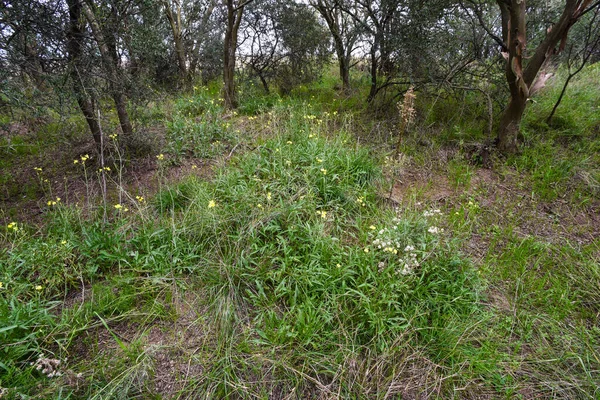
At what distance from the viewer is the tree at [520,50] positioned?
122 inches

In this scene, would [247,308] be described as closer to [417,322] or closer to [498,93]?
[417,322]

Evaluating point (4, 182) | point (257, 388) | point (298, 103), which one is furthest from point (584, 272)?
point (4, 182)

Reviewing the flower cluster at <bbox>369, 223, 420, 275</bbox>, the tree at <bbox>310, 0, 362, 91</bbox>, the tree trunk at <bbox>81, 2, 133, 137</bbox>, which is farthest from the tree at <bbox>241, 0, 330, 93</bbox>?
the flower cluster at <bbox>369, 223, 420, 275</bbox>

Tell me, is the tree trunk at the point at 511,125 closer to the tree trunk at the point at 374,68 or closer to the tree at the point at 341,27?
the tree trunk at the point at 374,68

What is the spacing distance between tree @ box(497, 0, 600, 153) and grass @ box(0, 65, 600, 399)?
892 millimetres

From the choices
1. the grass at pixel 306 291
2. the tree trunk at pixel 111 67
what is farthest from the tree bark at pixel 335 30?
the tree trunk at pixel 111 67

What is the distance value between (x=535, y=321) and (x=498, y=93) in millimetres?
3862

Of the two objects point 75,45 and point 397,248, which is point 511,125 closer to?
point 397,248

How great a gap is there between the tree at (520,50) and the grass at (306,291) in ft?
2.93

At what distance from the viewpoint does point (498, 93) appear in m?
4.54

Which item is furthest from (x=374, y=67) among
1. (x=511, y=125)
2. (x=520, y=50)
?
(x=511, y=125)

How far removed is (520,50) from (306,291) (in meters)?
3.68

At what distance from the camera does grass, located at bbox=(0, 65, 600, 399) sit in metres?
1.70

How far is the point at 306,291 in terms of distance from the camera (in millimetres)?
2072
